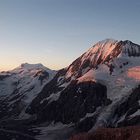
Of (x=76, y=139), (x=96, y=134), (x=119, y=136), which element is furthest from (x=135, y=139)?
(x=76, y=139)

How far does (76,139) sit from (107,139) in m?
13.7

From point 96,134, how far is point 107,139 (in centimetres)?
469

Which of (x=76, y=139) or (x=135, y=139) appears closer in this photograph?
(x=135, y=139)

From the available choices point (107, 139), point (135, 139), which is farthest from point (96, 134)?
point (135, 139)

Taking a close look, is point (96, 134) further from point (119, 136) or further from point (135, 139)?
point (135, 139)

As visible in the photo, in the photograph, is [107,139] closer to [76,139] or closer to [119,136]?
[119,136]

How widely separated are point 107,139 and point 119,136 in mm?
2891

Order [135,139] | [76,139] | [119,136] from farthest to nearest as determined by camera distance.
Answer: [76,139] → [119,136] → [135,139]

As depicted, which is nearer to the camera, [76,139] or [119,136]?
[119,136]

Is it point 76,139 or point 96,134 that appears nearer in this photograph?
point 96,134

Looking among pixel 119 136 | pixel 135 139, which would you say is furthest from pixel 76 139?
pixel 135 139

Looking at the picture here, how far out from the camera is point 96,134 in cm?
9919

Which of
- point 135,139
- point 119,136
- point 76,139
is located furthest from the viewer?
point 76,139

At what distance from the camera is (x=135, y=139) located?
84.4 meters
